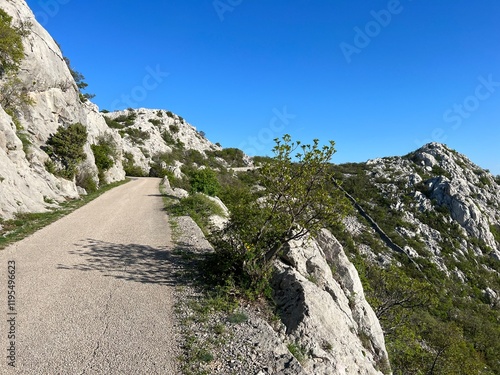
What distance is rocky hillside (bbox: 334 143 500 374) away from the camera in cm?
2014

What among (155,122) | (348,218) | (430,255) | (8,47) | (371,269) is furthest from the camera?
(155,122)

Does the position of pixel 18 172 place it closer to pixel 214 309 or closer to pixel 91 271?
pixel 91 271

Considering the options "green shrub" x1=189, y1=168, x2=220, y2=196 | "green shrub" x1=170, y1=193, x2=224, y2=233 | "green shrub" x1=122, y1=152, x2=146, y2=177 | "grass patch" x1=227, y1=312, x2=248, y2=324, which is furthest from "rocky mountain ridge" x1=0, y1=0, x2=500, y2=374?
"green shrub" x1=170, y1=193, x2=224, y2=233

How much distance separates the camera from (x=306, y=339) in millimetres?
7773

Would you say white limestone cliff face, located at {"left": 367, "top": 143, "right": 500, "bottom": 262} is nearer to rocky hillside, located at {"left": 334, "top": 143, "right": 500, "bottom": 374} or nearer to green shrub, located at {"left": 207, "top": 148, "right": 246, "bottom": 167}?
rocky hillside, located at {"left": 334, "top": 143, "right": 500, "bottom": 374}

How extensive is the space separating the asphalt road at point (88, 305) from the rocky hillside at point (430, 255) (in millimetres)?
12966

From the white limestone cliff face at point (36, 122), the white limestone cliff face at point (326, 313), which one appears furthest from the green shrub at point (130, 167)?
the white limestone cliff face at point (326, 313)

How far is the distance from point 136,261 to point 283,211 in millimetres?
6227

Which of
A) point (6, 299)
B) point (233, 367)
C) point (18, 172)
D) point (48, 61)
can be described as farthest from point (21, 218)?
point (48, 61)

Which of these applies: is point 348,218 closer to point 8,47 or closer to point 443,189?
point 443,189

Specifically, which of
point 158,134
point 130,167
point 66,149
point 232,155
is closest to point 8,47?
point 66,149

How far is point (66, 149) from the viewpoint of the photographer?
26.4 metres

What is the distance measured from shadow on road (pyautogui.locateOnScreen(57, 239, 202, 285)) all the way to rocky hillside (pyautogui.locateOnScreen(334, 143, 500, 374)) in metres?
11.3

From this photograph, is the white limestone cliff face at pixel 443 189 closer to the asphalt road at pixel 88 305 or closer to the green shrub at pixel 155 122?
the asphalt road at pixel 88 305
